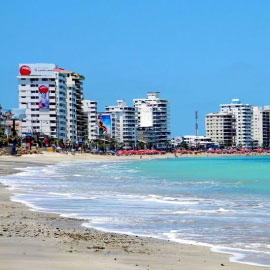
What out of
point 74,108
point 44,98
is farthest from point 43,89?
point 74,108

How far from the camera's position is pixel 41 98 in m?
171

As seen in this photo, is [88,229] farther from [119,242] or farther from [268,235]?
[268,235]

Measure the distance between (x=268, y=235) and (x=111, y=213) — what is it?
6081mm

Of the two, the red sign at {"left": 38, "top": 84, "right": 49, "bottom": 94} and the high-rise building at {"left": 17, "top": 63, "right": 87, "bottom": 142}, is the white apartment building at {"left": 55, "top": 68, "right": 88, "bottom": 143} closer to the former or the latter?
the high-rise building at {"left": 17, "top": 63, "right": 87, "bottom": 142}

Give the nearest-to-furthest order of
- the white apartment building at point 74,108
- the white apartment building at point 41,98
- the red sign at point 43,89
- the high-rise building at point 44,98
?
the red sign at point 43,89
the white apartment building at point 41,98
the high-rise building at point 44,98
the white apartment building at point 74,108

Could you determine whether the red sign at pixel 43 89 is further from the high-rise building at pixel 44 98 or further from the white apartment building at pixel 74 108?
the white apartment building at pixel 74 108

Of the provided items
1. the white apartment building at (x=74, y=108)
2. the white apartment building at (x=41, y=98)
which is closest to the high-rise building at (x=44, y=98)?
the white apartment building at (x=41, y=98)

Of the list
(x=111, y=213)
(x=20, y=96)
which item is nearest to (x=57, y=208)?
(x=111, y=213)

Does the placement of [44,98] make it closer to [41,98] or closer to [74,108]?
[41,98]

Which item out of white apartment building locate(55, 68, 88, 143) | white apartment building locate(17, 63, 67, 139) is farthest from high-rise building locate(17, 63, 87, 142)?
white apartment building locate(55, 68, 88, 143)

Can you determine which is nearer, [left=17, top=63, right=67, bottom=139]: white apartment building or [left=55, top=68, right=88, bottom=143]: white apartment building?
[left=17, top=63, right=67, bottom=139]: white apartment building

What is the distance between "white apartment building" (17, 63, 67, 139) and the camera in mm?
171125

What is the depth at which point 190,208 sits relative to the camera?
2239 centimetres

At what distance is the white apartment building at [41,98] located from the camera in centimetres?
17112
